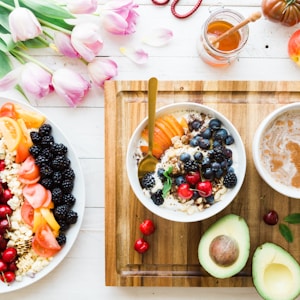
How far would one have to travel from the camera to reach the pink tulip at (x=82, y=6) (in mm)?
1226

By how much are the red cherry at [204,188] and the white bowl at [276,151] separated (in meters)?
0.12

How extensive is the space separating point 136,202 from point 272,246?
326 mm

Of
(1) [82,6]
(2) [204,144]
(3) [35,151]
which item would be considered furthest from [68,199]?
(1) [82,6]

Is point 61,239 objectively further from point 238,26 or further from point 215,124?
point 238,26

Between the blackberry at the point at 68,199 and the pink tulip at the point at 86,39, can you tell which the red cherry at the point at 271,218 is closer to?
the blackberry at the point at 68,199

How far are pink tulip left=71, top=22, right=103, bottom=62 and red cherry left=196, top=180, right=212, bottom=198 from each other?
0.41 metres

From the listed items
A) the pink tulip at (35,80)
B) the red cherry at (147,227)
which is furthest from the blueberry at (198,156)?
the pink tulip at (35,80)

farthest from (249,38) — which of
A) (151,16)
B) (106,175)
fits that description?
(106,175)

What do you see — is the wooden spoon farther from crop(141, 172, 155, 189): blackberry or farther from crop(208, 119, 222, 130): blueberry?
crop(208, 119, 222, 130): blueberry

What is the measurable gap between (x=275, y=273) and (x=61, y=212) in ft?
1.67

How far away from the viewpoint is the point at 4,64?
4.18ft

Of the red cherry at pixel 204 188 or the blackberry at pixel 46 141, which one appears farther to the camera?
the blackberry at pixel 46 141

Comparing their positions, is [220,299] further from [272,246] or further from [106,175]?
[106,175]

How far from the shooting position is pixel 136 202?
1225mm
